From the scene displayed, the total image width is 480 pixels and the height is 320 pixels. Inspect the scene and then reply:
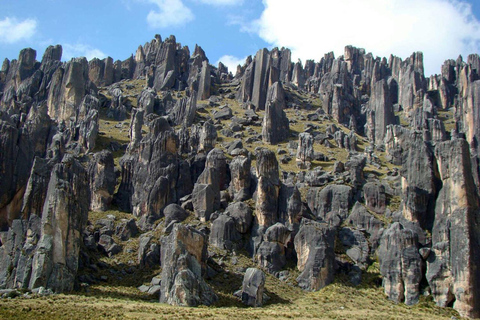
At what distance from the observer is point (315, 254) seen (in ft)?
221

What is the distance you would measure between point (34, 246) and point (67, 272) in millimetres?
4639

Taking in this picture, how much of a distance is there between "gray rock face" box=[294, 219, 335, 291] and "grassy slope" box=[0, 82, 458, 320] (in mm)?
1284

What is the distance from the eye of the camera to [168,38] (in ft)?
582

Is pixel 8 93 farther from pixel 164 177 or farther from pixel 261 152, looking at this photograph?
pixel 261 152

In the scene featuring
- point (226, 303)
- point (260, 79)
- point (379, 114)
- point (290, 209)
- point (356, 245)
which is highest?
point (260, 79)

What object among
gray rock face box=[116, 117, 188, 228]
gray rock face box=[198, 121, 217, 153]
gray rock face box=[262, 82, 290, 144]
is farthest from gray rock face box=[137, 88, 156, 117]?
gray rock face box=[116, 117, 188, 228]

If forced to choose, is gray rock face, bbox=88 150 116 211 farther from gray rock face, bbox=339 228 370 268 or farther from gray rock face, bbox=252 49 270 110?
gray rock face, bbox=252 49 270 110

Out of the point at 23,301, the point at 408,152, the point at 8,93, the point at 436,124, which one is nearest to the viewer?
the point at 23,301

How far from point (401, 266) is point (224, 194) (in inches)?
1196

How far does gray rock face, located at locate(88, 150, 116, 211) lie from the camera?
84.2 metres

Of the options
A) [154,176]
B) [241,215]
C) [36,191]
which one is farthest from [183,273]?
[154,176]

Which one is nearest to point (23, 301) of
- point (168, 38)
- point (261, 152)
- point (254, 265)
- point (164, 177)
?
point (254, 265)

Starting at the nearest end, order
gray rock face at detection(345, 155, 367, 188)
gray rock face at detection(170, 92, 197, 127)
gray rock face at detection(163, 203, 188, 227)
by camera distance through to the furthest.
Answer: gray rock face at detection(163, 203, 188, 227), gray rock face at detection(345, 155, 367, 188), gray rock face at detection(170, 92, 197, 127)

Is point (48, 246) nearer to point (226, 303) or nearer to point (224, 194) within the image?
point (226, 303)
